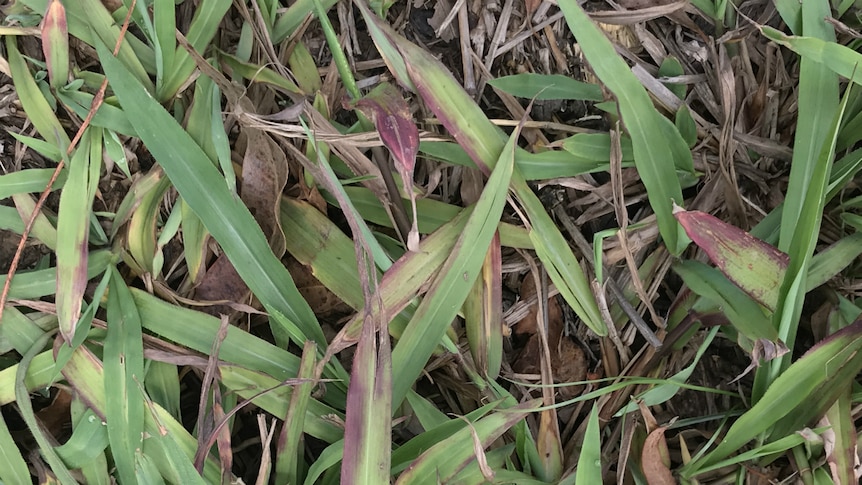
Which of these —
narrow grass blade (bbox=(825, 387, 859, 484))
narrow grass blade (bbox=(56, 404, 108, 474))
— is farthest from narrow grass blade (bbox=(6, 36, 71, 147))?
narrow grass blade (bbox=(825, 387, 859, 484))

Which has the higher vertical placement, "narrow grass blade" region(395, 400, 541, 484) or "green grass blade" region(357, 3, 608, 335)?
"green grass blade" region(357, 3, 608, 335)

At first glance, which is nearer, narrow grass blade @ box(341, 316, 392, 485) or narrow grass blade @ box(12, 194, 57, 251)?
narrow grass blade @ box(341, 316, 392, 485)

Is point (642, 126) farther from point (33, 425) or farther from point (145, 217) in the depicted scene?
point (33, 425)

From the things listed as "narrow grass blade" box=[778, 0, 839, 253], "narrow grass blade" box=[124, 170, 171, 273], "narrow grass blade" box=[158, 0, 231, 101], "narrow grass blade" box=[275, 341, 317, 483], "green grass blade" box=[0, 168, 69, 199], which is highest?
"narrow grass blade" box=[158, 0, 231, 101]

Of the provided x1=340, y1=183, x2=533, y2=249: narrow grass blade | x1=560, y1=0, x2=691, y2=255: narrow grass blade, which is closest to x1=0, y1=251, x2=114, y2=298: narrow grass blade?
x1=340, y1=183, x2=533, y2=249: narrow grass blade

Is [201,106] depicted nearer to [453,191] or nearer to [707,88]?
[453,191]

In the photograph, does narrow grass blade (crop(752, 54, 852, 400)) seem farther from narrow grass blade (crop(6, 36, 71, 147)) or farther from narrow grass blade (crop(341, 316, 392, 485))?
narrow grass blade (crop(6, 36, 71, 147))

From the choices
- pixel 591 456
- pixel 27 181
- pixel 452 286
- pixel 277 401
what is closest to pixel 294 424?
pixel 277 401

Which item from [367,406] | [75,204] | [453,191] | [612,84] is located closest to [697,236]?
[612,84]
